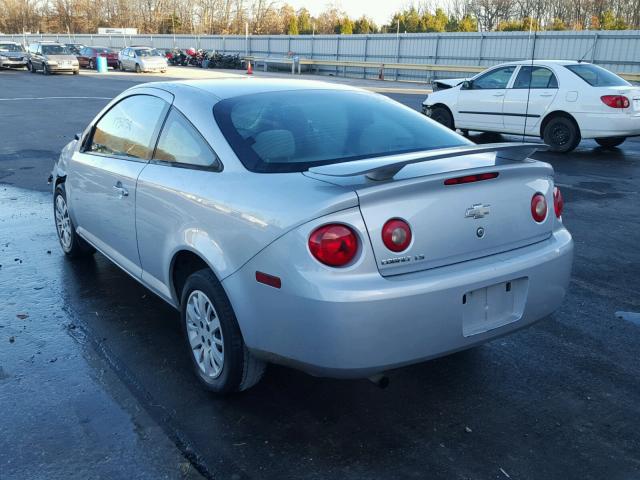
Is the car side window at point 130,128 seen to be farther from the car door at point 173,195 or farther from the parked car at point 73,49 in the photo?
the parked car at point 73,49

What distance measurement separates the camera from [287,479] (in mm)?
2744

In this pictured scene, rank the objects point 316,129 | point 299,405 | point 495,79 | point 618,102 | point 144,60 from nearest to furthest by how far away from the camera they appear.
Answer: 1. point 299,405
2. point 316,129
3. point 618,102
4. point 495,79
5. point 144,60

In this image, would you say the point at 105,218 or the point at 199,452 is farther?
the point at 105,218

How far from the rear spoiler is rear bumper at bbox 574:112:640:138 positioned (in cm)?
816

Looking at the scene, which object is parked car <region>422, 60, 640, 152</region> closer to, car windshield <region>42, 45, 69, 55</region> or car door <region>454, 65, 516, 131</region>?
car door <region>454, 65, 516, 131</region>

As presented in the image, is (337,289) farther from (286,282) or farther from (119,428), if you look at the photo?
(119,428)

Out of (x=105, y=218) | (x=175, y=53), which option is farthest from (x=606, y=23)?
(x=105, y=218)

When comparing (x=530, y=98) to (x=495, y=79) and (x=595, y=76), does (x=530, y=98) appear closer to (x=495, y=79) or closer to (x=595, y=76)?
(x=495, y=79)

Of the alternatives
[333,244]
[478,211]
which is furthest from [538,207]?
[333,244]

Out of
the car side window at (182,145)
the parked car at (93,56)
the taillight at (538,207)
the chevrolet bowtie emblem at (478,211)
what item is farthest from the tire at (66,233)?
the parked car at (93,56)

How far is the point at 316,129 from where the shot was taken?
362 centimetres

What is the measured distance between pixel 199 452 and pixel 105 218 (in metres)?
2.12

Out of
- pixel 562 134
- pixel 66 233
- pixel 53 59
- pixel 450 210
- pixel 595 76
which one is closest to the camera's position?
pixel 450 210

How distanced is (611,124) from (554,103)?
3.39 feet
